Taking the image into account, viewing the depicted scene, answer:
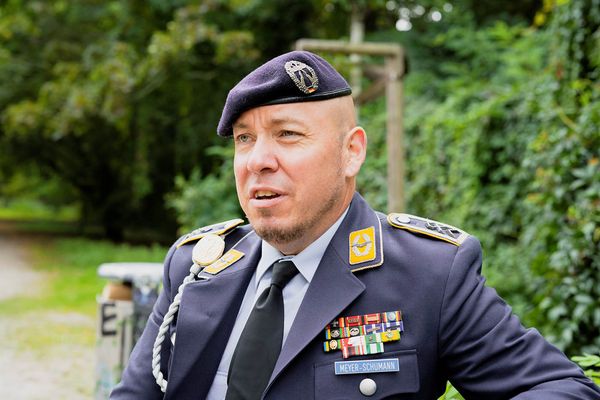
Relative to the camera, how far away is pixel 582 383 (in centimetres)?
156

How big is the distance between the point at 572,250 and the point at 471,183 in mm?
3077

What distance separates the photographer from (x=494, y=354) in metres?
1.59

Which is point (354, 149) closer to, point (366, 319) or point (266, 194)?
point (266, 194)

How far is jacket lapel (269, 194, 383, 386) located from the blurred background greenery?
6.54 ft

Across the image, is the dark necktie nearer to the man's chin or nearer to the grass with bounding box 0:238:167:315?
the man's chin

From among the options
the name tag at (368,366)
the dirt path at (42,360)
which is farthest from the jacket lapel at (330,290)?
the dirt path at (42,360)

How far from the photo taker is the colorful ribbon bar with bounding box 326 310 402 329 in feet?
5.65

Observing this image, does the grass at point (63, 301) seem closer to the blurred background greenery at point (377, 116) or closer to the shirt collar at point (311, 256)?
the blurred background greenery at point (377, 116)

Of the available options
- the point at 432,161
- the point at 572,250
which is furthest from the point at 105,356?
the point at 432,161

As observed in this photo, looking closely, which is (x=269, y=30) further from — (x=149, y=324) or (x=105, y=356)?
(x=149, y=324)

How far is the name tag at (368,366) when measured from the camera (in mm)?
1670

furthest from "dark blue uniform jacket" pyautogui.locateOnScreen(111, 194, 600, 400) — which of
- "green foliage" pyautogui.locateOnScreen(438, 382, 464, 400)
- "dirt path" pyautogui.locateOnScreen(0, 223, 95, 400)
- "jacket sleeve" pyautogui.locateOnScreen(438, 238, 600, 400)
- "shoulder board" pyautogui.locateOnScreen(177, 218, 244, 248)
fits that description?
"dirt path" pyautogui.locateOnScreen(0, 223, 95, 400)

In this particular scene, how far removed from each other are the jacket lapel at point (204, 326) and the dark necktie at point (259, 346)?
86 millimetres

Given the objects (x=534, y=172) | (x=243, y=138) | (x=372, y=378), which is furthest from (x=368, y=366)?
(x=534, y=172)
